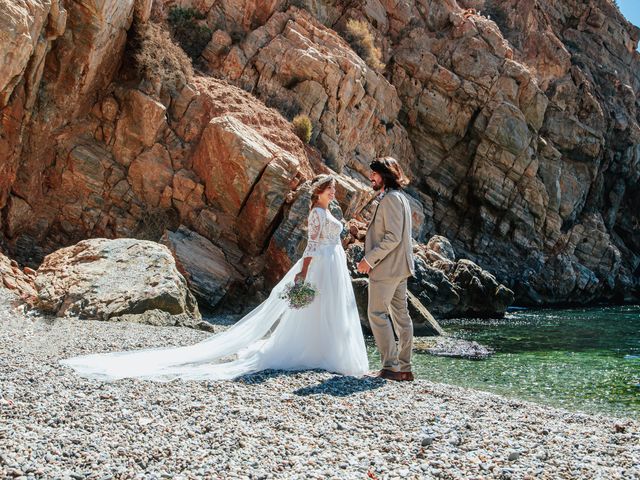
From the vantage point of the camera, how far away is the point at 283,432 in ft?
18.8

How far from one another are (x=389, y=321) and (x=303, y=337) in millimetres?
1420

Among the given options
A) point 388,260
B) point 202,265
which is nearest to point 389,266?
point 388,260

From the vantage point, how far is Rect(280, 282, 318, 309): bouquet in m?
8.88

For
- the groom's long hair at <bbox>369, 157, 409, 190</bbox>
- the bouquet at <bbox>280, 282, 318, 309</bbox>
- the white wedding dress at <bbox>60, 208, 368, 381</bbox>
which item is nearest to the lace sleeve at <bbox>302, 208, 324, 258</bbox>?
the white wedding dress at <bbox>60, 208, 368, 381</bbox>

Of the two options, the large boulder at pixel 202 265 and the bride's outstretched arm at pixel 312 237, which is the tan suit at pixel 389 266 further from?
the large boulder at pixel 202 265

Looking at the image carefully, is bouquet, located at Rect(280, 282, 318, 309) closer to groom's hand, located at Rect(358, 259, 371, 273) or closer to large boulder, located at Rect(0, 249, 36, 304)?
groom's hand, located at Rect(358, 259, 371, 273)

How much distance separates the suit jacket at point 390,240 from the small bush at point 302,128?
2039 cm

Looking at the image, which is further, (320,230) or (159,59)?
(159,59)

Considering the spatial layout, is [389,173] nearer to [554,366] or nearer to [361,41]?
[554,366]

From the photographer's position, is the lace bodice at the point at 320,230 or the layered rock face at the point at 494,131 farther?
the layered rock face at the point at 494,131

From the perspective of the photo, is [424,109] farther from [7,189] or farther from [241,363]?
[241,363]

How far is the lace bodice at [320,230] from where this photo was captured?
30.1 feet

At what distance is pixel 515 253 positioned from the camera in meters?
43.9

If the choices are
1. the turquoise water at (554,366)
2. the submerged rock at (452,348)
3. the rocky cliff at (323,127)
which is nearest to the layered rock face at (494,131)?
the rocky cliff at (323,127)
